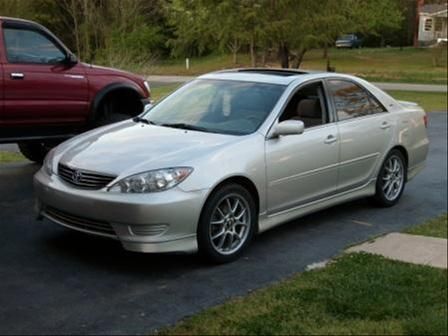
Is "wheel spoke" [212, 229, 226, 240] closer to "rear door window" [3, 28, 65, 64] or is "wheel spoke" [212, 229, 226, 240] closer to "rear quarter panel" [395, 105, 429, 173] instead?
"rear quarter panel" [395, 105, 429, 173]

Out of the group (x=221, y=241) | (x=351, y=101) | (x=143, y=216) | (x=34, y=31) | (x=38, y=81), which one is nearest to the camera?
(x=143, y=216)

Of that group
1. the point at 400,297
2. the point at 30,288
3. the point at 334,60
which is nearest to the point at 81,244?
the point at 30,288

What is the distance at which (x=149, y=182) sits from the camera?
201 inches

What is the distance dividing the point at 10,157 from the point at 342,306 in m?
7.26

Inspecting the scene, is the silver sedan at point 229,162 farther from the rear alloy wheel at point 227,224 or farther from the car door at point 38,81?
the car door at point 38,81

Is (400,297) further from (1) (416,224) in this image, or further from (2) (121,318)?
(1) (416,224)

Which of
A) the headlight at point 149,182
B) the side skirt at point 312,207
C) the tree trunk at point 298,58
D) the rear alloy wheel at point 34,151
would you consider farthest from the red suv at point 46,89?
the tree trunk at point 298,58

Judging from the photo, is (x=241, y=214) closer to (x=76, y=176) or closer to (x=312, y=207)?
(x=312, y=207)

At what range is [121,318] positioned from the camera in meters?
4.30

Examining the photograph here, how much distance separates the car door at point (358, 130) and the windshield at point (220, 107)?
0.84 meters

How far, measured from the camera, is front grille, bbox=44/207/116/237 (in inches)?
204

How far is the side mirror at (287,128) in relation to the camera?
19.4 ft

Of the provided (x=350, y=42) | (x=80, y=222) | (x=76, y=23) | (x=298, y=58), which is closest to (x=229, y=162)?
(x=80, y=222)

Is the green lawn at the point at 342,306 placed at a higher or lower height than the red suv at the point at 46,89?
lower
